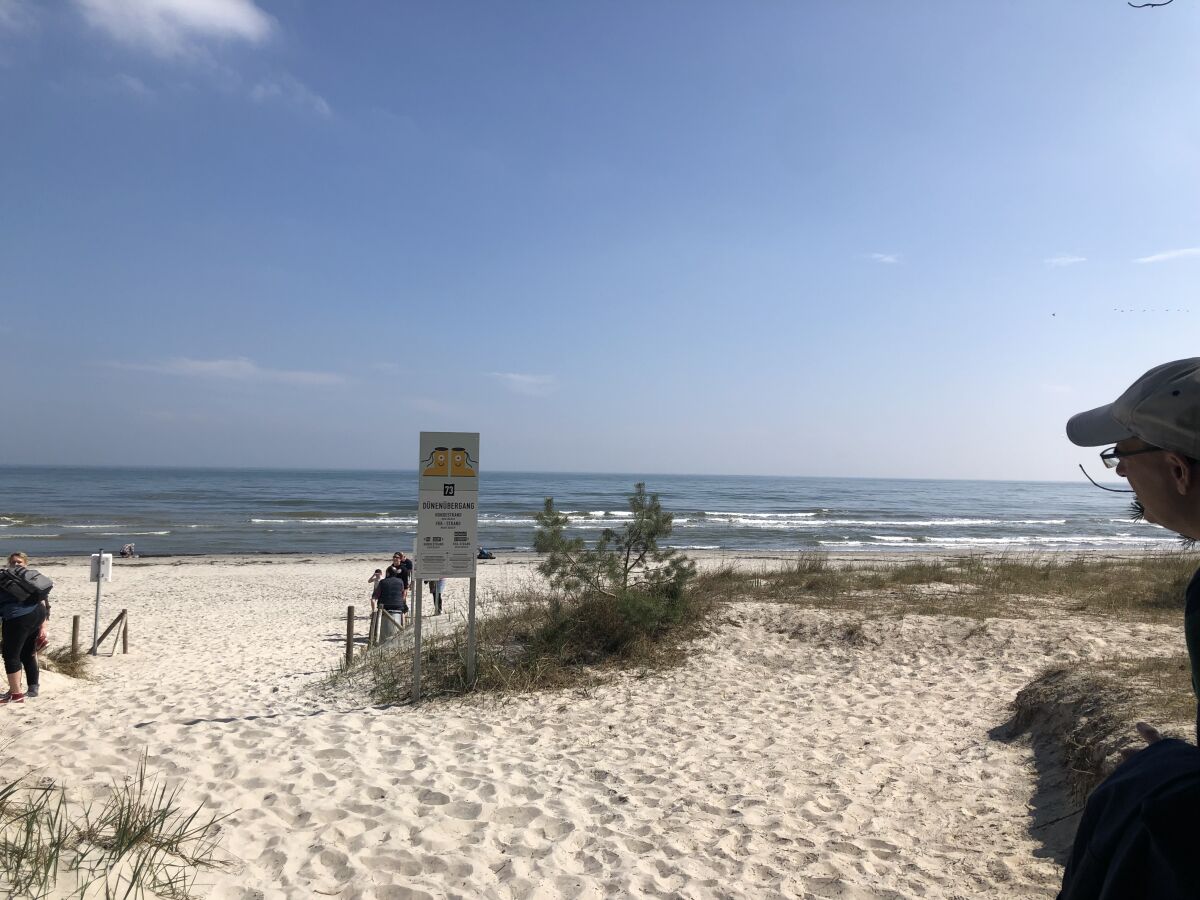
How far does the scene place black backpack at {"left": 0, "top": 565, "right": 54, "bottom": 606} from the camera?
8102 millimetres

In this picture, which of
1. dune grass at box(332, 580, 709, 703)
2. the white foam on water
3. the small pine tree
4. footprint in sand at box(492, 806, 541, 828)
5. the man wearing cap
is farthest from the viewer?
the white foam on water

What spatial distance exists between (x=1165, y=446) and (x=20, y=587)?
1003 centimetres

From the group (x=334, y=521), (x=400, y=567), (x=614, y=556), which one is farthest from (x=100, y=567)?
(x=334, y=521)

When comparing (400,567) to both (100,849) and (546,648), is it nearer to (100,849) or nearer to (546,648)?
(546,648)

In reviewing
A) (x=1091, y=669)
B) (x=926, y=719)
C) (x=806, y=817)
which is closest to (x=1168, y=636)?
(x=1091, y=669)

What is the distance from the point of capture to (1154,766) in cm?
86

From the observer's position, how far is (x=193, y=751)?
6.14 metres

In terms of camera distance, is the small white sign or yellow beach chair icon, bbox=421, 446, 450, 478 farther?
the small white sign

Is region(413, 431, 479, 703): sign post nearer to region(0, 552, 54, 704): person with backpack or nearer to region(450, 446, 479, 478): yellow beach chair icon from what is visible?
region(450, 446, 479, 478): yellow beach chair icon

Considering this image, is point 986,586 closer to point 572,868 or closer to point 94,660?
point 572,868

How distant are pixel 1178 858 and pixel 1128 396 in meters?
0.64

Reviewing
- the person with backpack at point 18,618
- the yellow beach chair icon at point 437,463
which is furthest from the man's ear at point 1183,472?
the person with backpack at point 18,618

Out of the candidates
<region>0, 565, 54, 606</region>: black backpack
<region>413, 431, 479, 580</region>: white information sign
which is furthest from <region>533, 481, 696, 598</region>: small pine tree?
<region>0, 565, 54, 606</region>: black backpack

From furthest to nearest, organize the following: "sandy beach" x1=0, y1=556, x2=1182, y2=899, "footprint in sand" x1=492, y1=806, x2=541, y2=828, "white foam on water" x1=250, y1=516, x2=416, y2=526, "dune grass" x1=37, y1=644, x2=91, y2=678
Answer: "white foam on water" x1=250, y1=516, x2=416, y2=526 < "dune grass" x1=37, y1=644, x2=91, y2=678 < "footprint in sand" x1=492, y1=806, x2=541, y2=828 < "sandy beach" x1=0, y1=556, x2=1182, y2=899
